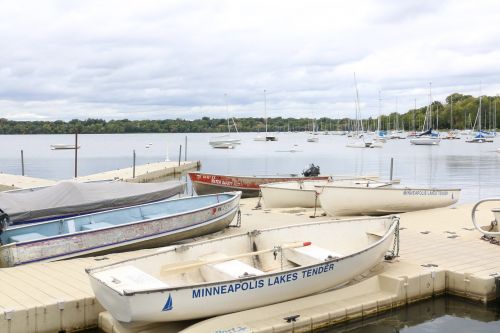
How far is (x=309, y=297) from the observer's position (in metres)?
8.79

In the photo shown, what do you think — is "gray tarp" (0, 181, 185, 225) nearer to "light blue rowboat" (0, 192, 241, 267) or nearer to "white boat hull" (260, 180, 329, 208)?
"light blue rowboat" (0, 192, 241, 267)

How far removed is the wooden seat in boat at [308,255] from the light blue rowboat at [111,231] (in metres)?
3.60

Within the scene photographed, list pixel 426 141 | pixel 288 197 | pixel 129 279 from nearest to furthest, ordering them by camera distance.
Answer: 1. pixel 129 279
2. pixel 288 197
3. pixel 426 141

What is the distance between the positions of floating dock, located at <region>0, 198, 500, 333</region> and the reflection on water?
0.44 ft

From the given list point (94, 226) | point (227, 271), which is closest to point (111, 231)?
point (94, 226)

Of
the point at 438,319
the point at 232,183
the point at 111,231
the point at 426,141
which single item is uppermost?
the point at 426,141

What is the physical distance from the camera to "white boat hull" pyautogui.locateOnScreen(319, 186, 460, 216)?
53.8 feet

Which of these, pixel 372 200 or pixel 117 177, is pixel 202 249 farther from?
pixel 117 177

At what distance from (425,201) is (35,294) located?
12.5 m

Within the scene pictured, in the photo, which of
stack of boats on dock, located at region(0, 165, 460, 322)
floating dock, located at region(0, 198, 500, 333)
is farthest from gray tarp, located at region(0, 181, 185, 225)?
floating dock, located at region(0, 198, 500, 333)

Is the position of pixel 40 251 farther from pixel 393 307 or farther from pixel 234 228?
pixel 393 307

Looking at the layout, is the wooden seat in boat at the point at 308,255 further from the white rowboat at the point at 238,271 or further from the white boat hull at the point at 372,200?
the white boat hull at the point at 372,200

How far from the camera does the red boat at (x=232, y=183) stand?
2422 centimetres

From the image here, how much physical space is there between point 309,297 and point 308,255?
795 mm
